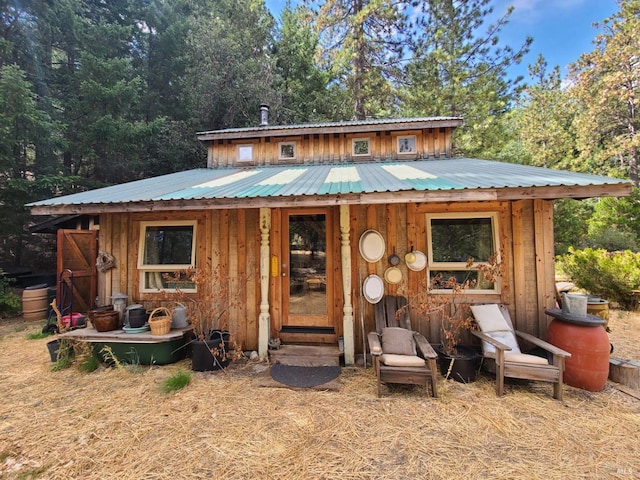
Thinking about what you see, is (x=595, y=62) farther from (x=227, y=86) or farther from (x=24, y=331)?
(x=24, y=331)

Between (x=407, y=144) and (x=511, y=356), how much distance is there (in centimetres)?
475

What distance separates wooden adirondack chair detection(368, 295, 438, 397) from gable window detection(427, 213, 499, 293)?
774 millimetres

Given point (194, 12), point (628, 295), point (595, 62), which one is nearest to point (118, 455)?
point (628, 295)

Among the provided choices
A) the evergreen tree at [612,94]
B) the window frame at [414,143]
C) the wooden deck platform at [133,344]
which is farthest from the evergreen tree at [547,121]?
the wooden deck platform at [133,344]

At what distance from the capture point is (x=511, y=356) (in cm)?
334

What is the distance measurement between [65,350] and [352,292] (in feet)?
14.3

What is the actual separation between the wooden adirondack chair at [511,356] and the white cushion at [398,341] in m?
0.89

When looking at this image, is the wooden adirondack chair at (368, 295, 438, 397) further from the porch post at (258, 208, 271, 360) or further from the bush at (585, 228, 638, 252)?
the bush at (585, 228, 638, 252)

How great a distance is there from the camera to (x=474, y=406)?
3023 mm

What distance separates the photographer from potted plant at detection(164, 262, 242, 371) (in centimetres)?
391

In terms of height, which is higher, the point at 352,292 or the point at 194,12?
the point at 194,12

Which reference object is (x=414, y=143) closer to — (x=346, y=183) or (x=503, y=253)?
(x=346, y=183)

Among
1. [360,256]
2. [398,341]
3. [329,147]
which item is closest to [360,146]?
[329,147]

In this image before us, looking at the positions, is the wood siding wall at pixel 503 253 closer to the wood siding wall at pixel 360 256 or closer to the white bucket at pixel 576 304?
the wood siding wall at pixel 360 256
